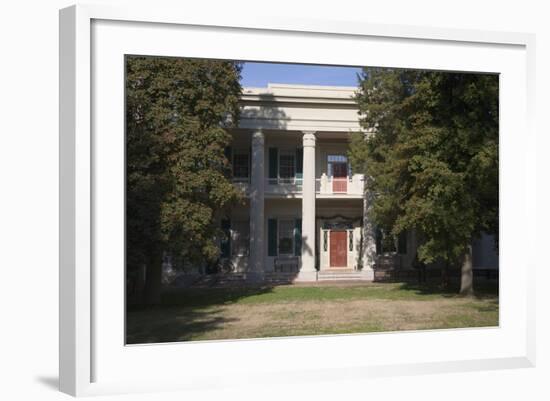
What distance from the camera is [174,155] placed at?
1448cm

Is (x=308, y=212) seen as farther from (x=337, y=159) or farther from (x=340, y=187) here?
(x=337, y=159)

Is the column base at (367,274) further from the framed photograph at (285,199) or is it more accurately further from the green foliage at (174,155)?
the green foliage at (174,155)

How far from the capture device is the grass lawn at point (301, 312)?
487 inches

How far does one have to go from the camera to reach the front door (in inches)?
990

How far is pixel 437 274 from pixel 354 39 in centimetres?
1709

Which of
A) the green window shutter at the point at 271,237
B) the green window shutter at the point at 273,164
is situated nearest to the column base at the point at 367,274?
the green window shutter at the point at 271,237

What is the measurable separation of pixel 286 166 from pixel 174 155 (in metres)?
10.5

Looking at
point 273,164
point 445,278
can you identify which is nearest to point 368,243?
point 445,278

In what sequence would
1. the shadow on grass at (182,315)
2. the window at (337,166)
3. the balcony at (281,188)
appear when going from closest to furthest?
the shadow on grass at (182,315)
the balcony at (281,188)
the window at (337,166)

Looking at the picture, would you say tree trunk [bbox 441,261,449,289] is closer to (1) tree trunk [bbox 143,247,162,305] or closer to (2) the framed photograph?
(2) the framed photograph

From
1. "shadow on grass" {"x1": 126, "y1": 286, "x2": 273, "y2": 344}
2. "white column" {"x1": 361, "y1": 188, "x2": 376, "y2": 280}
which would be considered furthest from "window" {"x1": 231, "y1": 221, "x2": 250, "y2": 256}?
"white column" {"x1": 361, "y1": 188, "x2": 376, "y2": 280}

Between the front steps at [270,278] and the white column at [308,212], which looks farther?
the white column at [308,212]

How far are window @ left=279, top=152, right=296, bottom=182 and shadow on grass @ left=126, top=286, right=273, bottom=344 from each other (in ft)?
18.8

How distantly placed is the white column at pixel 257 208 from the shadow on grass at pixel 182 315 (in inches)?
60.6
